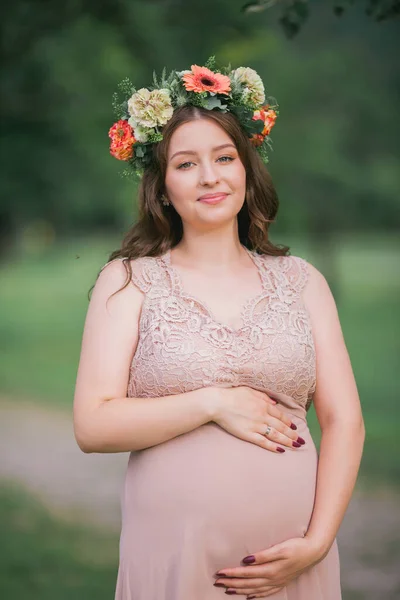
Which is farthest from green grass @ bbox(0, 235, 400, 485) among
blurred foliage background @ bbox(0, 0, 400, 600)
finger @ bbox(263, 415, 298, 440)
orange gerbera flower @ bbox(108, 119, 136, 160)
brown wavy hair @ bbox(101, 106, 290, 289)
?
orange gerbera flower @ bbox(108, 119, 136, 160)

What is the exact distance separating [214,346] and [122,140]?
677 millimetres

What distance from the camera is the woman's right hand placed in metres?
2.19

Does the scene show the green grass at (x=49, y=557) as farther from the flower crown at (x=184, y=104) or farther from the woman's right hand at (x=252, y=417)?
the flower crown at (x=184, y=104)

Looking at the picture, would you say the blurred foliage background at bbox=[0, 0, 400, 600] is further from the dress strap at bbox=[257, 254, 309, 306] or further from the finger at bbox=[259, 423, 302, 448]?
the finger at bbox=[259, 423, 302, 448]

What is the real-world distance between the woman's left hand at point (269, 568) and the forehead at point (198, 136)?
1006mm

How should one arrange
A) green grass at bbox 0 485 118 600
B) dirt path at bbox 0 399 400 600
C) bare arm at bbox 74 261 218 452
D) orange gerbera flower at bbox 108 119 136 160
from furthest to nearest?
dirt path at bbox 0 399 400 600 → green grass at bbox 0 485 118 600 → orange gerbera flower at bbox 108 119 136 160 → bare arm at bbox 74 261 218 452

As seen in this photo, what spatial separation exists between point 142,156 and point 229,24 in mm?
4626

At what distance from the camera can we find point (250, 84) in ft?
8.31

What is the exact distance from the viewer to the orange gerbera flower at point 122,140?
2.52 metres

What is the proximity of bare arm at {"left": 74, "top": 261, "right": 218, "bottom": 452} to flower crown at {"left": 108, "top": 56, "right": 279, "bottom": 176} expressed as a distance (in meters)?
0.43

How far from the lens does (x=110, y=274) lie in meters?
2.31

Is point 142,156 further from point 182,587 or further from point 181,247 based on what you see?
point 182,587

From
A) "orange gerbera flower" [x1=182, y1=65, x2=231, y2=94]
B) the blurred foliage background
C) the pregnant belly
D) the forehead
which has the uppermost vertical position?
the blurred foliage background

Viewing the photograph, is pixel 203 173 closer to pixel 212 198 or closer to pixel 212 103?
pixel 212 198
